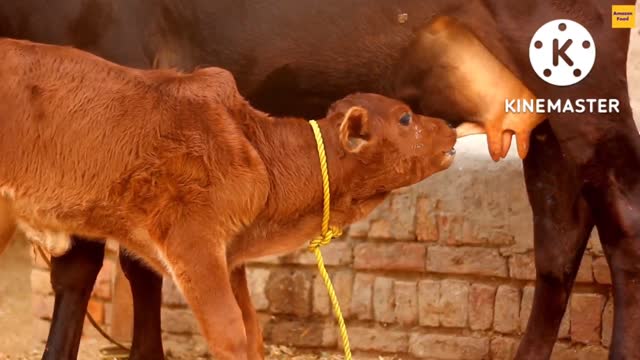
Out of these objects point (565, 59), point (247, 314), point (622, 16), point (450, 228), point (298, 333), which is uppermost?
point (622, 16)

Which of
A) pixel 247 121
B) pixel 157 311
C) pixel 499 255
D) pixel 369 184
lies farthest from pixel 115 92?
pixel 499 255

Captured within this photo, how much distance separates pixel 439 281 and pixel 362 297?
1.20ft

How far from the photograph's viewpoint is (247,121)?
413 centimetres

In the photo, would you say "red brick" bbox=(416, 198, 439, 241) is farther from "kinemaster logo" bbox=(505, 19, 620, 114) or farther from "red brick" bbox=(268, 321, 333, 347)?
"kinemaster logo" bbox=(505, 19, 620, 114)

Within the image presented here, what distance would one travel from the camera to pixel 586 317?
215 inches

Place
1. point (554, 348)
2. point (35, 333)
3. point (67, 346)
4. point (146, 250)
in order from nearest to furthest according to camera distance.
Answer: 1. point (146, 250)
2. point (67, 346)
3. point (554, 348)
4. point (35, 333)

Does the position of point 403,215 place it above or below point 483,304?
above

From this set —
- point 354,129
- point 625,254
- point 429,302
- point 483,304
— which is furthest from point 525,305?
point 354,129

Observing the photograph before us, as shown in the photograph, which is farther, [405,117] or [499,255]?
[499,255]

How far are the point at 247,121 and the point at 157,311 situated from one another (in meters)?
1.22

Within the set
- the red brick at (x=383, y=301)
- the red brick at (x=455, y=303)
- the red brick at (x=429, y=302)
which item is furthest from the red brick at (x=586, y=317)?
the red brick at (x=383, y=301)

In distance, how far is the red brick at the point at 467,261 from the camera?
5.59m

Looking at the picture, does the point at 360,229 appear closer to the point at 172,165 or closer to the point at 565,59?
the point at 565,59

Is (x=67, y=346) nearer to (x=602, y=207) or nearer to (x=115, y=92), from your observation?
(x=115, y=92)
